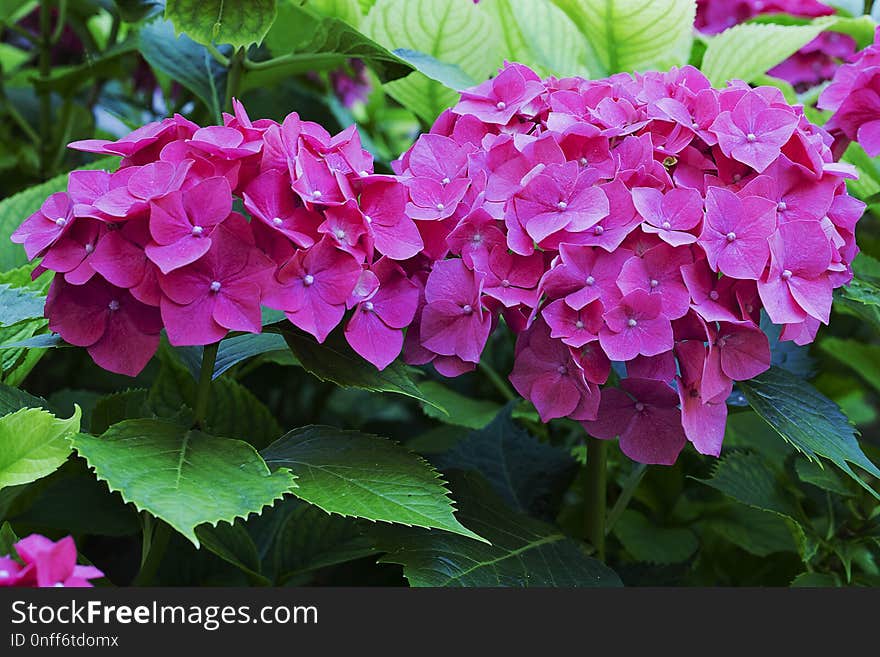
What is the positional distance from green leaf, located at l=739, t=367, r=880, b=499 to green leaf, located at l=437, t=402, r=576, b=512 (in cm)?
30

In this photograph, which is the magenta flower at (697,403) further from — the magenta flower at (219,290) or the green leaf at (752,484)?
the magenta flower at (219,290)

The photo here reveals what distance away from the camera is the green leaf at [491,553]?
706mm

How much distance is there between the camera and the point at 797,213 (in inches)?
28.5

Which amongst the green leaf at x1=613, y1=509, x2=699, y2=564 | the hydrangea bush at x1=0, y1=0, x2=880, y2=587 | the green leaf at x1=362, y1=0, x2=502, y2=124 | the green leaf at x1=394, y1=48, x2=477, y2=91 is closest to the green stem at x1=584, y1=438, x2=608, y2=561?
the hydrangea bush at x1=0, y1=0, x2=880, y2=587

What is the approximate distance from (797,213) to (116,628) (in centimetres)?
55

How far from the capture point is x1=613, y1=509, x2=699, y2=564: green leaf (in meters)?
1.05

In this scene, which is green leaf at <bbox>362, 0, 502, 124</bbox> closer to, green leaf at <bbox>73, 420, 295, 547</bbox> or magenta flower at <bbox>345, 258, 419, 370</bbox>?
magenta flower at <bbox>345, 258, 419, 370</bbox>

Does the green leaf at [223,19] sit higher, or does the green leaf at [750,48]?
the green leaf at [223,19]

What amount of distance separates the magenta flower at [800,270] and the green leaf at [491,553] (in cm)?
26

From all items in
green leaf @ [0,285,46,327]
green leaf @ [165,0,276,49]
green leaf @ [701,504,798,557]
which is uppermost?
green leaf @ [165,0,276,49]

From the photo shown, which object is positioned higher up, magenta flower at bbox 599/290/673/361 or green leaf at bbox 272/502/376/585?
magenta flower at bbox 599/290/673/361

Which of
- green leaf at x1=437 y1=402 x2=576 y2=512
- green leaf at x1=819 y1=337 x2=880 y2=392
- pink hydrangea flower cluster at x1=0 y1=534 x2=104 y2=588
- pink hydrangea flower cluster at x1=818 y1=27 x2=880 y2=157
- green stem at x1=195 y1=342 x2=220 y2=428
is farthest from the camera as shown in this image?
green leaf at x1=819 y1=337 x2=880 y2=392

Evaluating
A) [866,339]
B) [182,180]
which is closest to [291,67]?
[182,180]

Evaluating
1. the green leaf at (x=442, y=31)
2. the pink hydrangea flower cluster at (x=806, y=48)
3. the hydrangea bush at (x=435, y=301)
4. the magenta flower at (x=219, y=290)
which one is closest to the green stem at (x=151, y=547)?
the hydrangea bush at (x=435, y=301)
